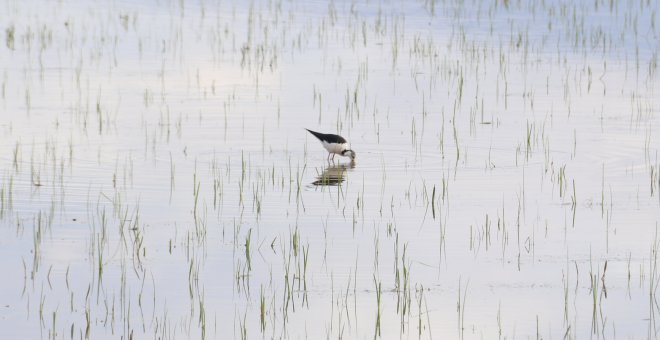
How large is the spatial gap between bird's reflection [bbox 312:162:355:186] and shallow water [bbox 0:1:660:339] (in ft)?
0.10

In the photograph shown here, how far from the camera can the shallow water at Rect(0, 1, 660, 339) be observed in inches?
269

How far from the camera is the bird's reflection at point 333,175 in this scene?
10.1 meters

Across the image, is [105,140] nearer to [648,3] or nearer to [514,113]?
[514,113]

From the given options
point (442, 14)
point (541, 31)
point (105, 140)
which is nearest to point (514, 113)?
point (105, 140)

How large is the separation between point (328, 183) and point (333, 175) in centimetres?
23

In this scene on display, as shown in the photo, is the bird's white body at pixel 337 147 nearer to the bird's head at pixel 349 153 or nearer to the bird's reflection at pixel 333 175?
the bird's head at pixel 349 153

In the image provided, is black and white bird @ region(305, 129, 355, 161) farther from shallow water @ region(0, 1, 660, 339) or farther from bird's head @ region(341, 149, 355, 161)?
shallow water @ region(0, 1, 660, 339)

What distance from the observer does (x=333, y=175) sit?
1034 cm

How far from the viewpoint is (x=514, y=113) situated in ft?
42.7

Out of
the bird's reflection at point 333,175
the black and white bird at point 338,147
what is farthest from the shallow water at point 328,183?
the black and white bird at point 338,147

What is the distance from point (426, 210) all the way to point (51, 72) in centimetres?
731

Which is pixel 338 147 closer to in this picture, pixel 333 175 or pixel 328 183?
pixel 333 175

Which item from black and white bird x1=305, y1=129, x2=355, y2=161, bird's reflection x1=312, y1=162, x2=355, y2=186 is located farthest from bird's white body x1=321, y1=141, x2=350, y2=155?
bird's reflection x1=312, y1=162, x2=355, y2=186

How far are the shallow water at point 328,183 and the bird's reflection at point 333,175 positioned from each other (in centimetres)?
3
